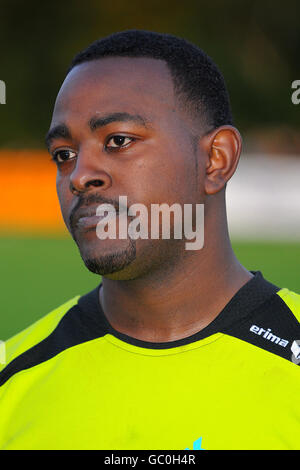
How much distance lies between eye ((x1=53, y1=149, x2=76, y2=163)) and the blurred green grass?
228 inches

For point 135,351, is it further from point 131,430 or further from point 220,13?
point 220,13

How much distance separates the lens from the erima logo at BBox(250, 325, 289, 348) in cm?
254

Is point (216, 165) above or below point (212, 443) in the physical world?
above

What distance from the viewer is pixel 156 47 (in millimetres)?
2701

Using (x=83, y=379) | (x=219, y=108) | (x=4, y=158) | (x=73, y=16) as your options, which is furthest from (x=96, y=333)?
(x=73, y=16)

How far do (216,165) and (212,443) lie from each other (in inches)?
39.6

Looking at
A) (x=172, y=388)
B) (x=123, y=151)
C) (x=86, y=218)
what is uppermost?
(x=123, y=151)

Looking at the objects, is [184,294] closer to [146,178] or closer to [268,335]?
[268,335]

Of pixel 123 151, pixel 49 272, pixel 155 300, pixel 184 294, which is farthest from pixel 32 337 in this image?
pixel 49 272

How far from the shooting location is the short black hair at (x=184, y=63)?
2654 mm

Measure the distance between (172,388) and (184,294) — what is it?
0.37m

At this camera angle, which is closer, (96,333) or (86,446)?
(86,446)

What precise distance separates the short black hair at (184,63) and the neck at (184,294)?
0.47 meters

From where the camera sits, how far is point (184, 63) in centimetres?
271
